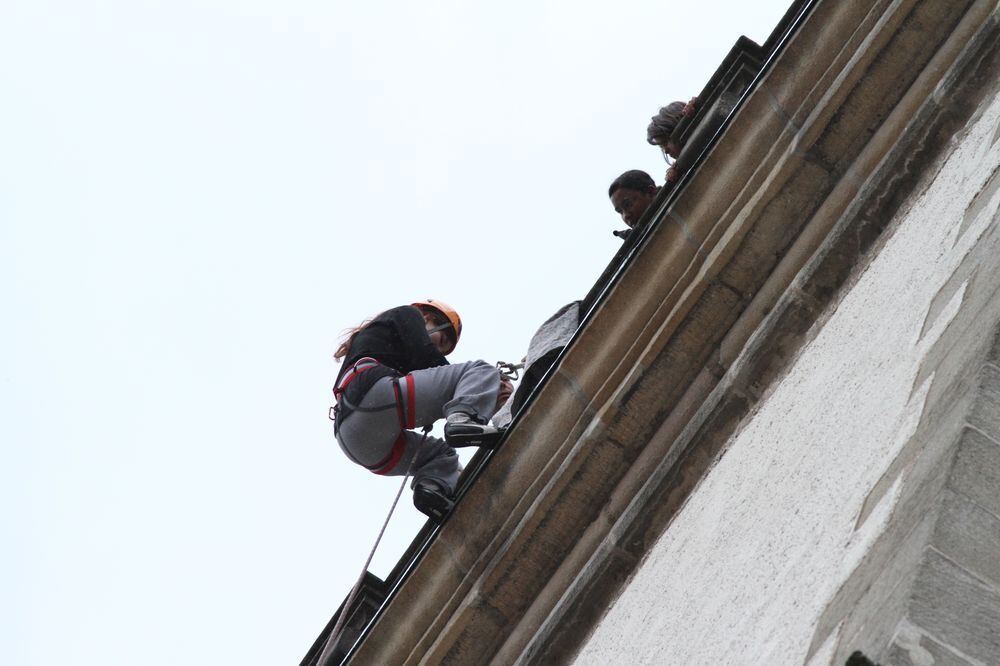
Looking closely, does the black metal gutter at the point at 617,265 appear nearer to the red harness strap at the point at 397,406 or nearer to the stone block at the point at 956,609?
the red harness strap at the point at 397,406

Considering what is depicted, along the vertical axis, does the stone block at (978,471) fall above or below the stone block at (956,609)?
above

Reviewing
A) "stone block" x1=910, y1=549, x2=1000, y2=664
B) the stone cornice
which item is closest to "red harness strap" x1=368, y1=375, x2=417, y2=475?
the stone cornice

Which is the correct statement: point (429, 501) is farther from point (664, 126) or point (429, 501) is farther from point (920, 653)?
point (920, 653)

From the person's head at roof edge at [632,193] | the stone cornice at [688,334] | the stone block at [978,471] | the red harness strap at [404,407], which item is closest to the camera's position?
the stone block at [978,471]

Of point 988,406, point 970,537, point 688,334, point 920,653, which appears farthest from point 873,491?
point 688,334

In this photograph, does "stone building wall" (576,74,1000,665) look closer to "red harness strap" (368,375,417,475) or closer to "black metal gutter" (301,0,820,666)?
"black metal gutter" (301,0,820,666)

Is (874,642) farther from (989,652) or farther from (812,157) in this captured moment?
(812,157)

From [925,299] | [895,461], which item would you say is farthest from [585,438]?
[895,461]

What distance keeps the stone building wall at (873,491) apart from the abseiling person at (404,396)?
267cm

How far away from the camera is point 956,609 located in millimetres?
2820

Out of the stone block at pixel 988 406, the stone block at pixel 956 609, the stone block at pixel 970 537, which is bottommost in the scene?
the stone block at pixel 956 609

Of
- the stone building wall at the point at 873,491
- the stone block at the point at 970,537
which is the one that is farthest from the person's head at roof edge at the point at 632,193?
the stone block at the point at 970,537

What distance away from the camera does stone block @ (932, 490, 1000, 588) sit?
292cm

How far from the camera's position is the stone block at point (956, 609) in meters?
2.74
